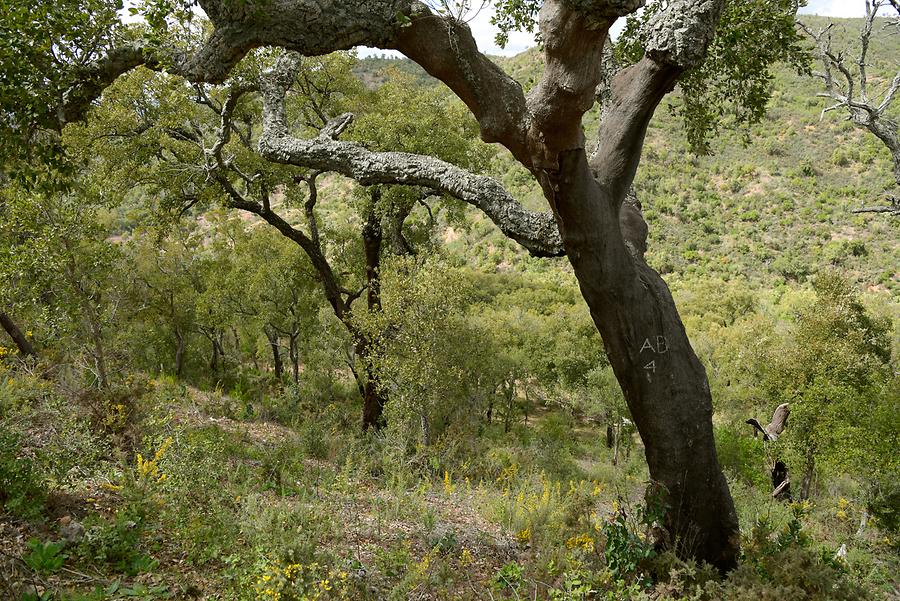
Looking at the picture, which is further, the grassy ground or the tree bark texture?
the grassy ground

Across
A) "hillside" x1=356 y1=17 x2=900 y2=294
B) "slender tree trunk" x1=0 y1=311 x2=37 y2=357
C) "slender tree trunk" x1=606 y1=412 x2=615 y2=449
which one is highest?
"hillside" x1=356 y1=17 x2=900 y2=294

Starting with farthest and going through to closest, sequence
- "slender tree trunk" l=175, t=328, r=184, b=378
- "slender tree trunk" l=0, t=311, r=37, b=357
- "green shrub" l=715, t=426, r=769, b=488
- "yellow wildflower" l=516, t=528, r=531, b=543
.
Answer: "slender tree trunk" l=175, t=328, r=184, b=378
"green shrub" l=715, t=426, r=769, b=488
"slender tree trunk" l=0, t=311, r=37, b=357
"yellow wildflower" l=516, t=528, r=531, b=543

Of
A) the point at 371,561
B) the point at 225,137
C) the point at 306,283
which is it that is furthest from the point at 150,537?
the point at 306,283

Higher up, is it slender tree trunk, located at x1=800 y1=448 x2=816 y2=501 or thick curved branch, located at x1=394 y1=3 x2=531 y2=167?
thick curved branch, located at x1=394 y1=3 x2=531 y2=167

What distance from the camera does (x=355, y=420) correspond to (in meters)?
13.1

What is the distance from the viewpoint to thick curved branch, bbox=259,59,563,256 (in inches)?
143

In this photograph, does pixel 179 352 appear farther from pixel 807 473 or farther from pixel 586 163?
pixel 807 473

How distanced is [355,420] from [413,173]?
1011 cm

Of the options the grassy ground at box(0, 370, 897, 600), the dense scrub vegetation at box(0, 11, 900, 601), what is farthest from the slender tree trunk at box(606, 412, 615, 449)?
the grassy ground at box(0, 370, 897, 600)

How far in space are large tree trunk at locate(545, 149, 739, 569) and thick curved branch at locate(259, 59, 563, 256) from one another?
34 centimetres

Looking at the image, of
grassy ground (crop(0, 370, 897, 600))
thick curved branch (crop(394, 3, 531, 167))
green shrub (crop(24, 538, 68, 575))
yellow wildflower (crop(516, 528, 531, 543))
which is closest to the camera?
green shrub (crop(24, 538, 68, 575))

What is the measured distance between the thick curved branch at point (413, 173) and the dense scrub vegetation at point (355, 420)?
3.76 feet

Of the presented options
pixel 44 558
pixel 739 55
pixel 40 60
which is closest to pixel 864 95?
pixel 739 55

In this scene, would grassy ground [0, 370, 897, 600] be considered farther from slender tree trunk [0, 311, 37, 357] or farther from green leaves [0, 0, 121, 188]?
slender tree trunk [0, 311, 37, 357]
